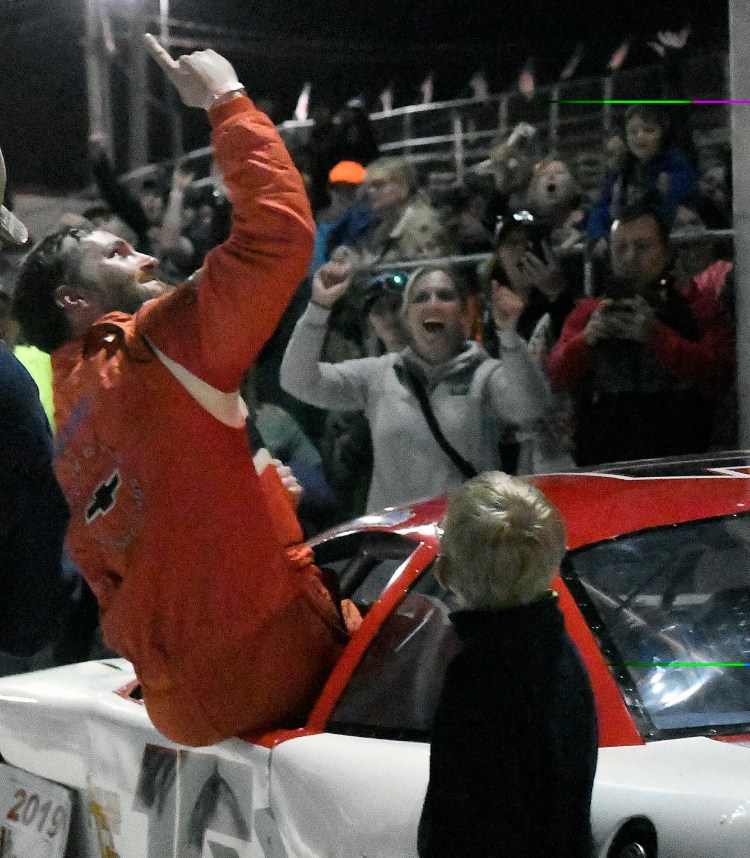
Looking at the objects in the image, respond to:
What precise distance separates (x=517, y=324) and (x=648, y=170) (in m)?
0.78

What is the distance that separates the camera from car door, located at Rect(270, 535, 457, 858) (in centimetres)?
258

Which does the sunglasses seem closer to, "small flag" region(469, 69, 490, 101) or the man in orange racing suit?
"small flag" region(469, 69, 490, 101)

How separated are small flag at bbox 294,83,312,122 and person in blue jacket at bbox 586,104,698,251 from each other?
2.23 m

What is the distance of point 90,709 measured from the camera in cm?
352

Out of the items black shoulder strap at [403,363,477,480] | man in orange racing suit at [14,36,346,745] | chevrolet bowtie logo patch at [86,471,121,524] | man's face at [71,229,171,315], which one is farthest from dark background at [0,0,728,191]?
chevrolet bowtie logo patch at [86,471,121,524]

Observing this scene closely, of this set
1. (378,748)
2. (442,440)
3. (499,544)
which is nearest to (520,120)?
(442,440)

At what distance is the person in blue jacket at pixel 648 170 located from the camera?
5.24 m

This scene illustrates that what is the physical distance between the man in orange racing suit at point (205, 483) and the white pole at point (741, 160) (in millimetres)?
2385

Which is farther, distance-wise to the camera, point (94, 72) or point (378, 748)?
point (94, 72)

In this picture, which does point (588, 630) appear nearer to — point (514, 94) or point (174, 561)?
point (174, 561)

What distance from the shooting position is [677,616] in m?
2.85

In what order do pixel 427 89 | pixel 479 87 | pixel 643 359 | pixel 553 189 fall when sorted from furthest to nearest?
pixel 427 89, pixel 479 87, pixel 553 189, pixel 643 359

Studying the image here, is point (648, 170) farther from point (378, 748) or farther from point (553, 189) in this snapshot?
point (378, 748)

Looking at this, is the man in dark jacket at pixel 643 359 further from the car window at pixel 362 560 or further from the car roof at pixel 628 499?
the car window at pixel 362 560
